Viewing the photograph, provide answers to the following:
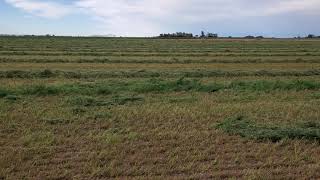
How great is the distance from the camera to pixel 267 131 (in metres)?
10.4

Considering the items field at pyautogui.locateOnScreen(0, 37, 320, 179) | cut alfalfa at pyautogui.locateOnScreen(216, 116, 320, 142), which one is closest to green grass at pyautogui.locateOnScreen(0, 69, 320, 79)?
field at pyautogui.locateOnScreen(0, 37, 320, 179)

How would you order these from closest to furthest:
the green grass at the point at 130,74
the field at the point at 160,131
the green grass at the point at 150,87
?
the field at the point at 160,131, the green grass at the point at 150,87, the green grass at the point at 130,74

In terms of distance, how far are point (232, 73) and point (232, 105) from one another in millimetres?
11428

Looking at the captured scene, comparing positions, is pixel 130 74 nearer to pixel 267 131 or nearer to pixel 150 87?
pixel 150 87

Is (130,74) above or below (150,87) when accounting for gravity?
below

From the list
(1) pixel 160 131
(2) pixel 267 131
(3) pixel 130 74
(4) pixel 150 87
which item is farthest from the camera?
(3) pixel 130 74

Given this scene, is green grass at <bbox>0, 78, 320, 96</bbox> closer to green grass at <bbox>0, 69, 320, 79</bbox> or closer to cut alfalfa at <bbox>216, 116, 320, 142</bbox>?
green grass at <bbox>0, 69, 320, 79</bbox>

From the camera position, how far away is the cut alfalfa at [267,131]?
32.9ft

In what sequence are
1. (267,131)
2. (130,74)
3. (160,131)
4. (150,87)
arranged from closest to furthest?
1. (267,131)
2. (160,131)
3. (150,87)
4. (130,74)

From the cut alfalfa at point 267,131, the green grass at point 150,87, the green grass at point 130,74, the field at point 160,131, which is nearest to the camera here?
the field at point 160,131

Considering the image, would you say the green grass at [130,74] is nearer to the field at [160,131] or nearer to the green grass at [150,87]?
the green grass at [150,87]

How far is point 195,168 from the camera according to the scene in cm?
783

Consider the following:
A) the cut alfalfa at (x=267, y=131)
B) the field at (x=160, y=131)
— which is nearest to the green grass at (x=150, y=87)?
the field at (x=160, y=131)

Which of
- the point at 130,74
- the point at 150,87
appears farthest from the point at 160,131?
the point at 130,74
